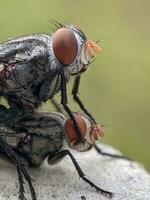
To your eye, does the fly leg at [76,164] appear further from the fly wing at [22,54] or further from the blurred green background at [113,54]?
the blurred green background at [113,54]

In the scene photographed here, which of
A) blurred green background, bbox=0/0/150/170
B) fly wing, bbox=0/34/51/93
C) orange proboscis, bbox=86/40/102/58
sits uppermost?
orange proboscis, bbox=86/40/102/58

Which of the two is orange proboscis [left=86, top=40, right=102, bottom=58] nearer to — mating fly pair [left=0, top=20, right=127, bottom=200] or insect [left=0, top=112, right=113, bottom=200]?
mating fly pair [left=0, top=20, right=127, bottom=200]

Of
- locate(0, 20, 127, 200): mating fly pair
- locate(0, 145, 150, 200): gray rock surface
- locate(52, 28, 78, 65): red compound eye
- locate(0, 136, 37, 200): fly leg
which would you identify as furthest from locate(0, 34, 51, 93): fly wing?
locate(0, 145, 150, 200): gray rock surface

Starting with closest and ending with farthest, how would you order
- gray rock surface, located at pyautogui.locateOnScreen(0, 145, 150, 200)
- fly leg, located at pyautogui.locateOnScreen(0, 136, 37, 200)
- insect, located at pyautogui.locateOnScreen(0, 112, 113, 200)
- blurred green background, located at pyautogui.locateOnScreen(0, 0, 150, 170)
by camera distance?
fly leg, located at pyautogui.locateOnScreen(0, 136, 37, 200), gray rock surface, located at pyautogui.locateOnScreen(0, 145, 150, 200), insect, located at pyautogui.locateOnScreen(0, 112, 113, 200), blurred green background, located at pyautogui.locateOnScreen(0, 0, 150, 170)

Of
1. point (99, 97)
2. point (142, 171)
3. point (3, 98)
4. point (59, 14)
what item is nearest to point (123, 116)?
point (99, 97)

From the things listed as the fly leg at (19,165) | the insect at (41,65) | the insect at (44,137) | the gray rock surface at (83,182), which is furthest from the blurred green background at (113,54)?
the fly leg at (19,165)

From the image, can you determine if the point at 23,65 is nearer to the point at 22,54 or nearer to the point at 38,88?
the point at 22,54

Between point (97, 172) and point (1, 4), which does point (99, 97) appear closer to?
point (1, 4)
